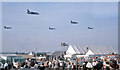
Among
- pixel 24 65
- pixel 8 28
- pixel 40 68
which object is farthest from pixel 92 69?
pixel 8 28

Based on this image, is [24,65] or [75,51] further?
[75,51]

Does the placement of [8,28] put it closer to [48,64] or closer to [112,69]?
[48,64]

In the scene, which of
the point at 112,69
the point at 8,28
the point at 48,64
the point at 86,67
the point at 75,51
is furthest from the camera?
the point at 75,51

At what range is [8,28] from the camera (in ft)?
124

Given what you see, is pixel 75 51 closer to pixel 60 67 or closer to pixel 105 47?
pixel 105 47

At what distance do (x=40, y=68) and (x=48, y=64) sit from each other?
3.23 m

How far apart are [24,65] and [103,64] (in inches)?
258

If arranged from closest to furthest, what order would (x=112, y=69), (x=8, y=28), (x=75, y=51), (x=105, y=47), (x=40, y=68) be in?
(x=112, y=69) < (x=40, y=68) < (x=8, y=28) < (x=75, y=51) < (x=105, y=47)

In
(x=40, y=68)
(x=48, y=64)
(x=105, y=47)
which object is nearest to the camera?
(x=40, y=68)

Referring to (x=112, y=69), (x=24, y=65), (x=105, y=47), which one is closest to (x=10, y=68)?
(x=24, y=65)

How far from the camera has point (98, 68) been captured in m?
18.4

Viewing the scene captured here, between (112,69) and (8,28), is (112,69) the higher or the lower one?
the lower one

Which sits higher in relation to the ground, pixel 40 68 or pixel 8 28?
pixel 8 28

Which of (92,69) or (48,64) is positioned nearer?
(92,69)
